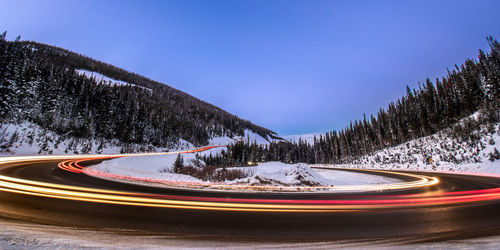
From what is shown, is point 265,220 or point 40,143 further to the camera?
point 40,143

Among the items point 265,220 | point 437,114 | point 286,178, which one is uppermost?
point 437,114

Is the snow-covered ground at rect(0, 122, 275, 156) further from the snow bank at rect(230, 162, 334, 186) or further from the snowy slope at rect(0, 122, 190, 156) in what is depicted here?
the snow bank at rect(230, 162, 334, 186)

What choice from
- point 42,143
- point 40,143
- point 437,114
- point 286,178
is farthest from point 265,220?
point 437,114

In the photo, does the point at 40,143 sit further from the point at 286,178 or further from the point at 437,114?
the point at 437,114

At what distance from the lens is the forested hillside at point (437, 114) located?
35.7m

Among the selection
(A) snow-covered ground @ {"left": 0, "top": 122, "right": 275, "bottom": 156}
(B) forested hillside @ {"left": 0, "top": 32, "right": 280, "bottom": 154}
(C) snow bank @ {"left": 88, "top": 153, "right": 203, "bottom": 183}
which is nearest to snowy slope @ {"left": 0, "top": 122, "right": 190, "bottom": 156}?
(A) snow-covered ground @ {"left": 0, "top": 122, "right": 275, "bottom": 156}

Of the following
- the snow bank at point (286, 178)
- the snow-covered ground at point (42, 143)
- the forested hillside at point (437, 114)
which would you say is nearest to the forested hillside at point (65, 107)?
the snow-covered ground at point (42, 143)

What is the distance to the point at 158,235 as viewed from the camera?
3.72 m

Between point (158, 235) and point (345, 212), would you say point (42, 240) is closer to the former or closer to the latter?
point (158, 235)

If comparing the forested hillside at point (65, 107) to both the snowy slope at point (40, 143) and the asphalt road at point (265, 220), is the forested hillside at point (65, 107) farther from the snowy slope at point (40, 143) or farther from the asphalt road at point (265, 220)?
the asphalt road at point (265, 220)

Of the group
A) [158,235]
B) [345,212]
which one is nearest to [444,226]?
[345,212]

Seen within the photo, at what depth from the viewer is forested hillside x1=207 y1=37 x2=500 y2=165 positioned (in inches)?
1406

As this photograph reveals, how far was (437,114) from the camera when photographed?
173ft

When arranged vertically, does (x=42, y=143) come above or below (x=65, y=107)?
below
